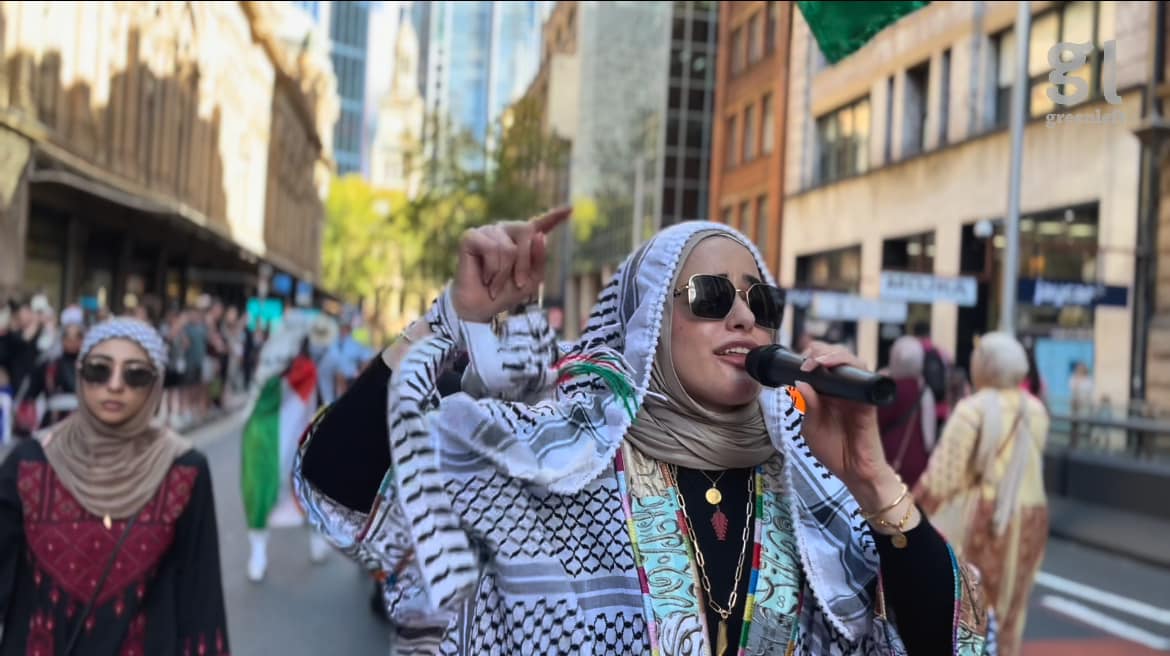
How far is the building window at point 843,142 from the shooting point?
2588cm

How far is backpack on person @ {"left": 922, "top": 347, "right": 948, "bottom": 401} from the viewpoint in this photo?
739 centimetres

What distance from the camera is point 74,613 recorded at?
335cm

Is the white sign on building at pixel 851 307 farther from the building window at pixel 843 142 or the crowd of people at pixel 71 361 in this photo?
the crowd of people at pixel 71 361

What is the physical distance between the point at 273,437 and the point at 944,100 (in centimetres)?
1823

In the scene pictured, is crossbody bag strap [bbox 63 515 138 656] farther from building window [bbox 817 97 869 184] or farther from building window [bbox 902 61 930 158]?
building window [bbox 817 97 869 184]

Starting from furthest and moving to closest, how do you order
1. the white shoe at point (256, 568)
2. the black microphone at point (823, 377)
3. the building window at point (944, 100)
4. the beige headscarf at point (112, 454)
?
1. the building window at point (944, 100)
2. the white shoe at point (256, 568)
3. the beige headscarf at point (112, 454)
4. the black microphone at point (823, 377)

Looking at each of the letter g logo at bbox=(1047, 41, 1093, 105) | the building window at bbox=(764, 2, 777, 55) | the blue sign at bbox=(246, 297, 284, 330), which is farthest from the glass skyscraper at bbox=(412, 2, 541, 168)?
the blue sign at bbox=(246, 297, 284, 330)

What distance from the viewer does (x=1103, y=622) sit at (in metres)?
7.28

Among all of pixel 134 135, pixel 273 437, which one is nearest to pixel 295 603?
pixel 273 437

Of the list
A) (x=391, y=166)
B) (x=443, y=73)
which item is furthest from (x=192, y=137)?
(x=443, y=73)

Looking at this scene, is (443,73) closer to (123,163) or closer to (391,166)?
(391,166)

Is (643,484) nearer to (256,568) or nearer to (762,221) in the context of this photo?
(256,568)

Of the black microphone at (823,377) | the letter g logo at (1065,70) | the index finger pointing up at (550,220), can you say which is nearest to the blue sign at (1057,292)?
the letter g logo at (1065,70)

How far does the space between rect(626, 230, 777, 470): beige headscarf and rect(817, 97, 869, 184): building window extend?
2482cm
